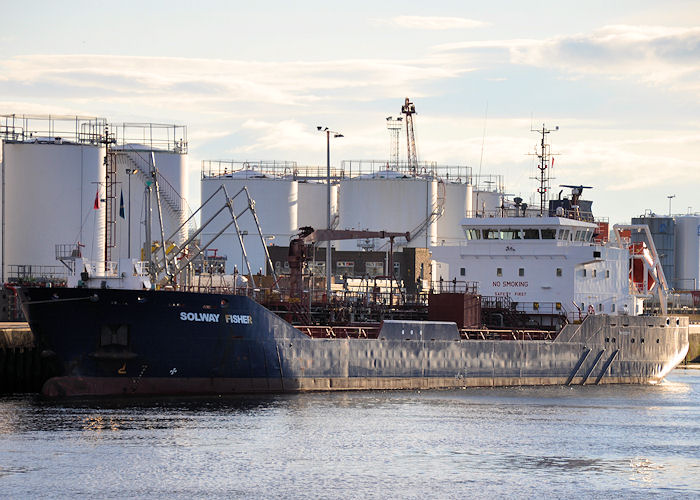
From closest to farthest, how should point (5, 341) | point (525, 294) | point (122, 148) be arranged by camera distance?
point (5, 341) < point (525, 294) < point (122, 148)

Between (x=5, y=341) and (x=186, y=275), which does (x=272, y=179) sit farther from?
(x=5, y=341)

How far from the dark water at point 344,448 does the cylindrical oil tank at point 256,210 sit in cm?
4758

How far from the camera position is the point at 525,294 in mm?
55906

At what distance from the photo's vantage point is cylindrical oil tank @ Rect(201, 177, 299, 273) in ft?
303

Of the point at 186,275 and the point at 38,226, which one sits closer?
the point at 186,275

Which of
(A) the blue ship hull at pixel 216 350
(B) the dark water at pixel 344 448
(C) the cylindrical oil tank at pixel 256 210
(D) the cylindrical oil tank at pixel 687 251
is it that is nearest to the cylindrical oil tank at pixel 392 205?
(C) the cylindrical oil tank at pixel 256 210

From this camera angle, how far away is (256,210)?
9550 cm

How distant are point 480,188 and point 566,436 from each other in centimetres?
7343

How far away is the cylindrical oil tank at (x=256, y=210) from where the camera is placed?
92375 millimetres

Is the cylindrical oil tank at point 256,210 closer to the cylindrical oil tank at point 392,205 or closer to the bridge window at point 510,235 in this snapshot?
the cylindrical oil tank at point 392,205

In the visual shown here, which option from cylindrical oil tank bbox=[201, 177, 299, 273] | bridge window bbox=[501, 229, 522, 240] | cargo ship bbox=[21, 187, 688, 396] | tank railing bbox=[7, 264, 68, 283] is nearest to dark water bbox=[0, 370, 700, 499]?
cargo ship bbox=[21, 187, 688, 396]

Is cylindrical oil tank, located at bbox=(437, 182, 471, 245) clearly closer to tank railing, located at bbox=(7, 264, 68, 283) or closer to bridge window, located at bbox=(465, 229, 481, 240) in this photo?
tank railing, located at bbox=(7, 264, 68, 283)

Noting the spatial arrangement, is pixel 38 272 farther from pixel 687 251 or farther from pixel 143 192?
pixel 687 251

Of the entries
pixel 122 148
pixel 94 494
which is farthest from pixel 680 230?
pixel 94 494
